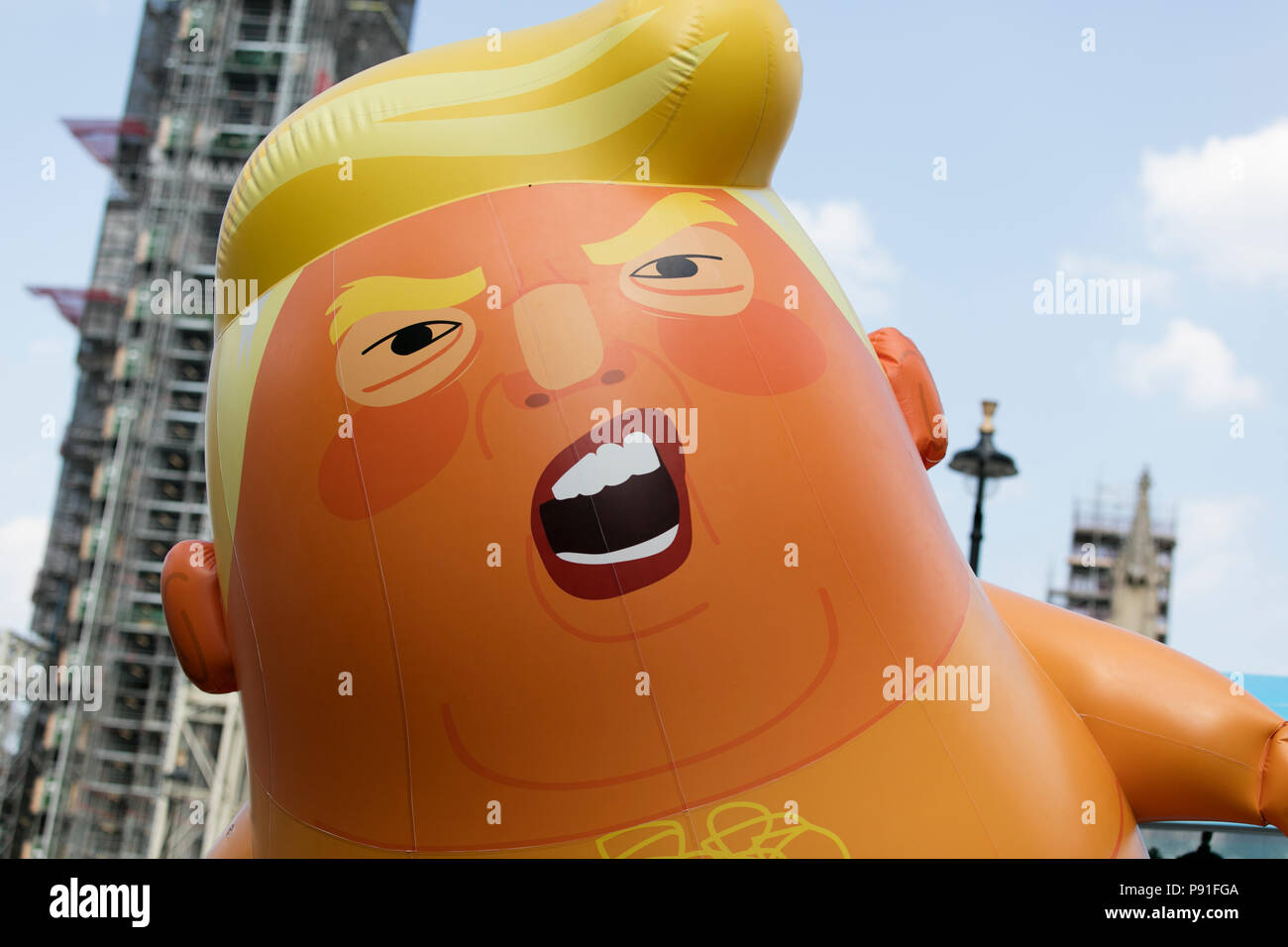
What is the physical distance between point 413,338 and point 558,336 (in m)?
0.54

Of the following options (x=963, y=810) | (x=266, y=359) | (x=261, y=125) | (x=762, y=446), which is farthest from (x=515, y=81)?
(x=261, y=125)

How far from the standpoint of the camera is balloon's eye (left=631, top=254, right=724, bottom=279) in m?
4.36

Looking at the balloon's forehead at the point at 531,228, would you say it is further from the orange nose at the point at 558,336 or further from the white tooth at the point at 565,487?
the white tooth at the point at 565,487

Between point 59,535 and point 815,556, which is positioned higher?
point 59,535

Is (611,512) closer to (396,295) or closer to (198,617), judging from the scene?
(396,295)

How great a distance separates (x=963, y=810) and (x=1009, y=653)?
0.82m

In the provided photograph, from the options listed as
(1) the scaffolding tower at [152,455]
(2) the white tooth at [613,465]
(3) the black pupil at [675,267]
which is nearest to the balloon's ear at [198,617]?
(2) the white tooth at [613,465]

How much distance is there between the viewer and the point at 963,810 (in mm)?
4047

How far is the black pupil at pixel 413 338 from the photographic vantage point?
14.1 feet

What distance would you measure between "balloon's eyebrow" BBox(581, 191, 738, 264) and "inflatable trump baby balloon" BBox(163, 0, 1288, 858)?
1cm

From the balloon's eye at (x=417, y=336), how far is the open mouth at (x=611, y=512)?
66 centimetres

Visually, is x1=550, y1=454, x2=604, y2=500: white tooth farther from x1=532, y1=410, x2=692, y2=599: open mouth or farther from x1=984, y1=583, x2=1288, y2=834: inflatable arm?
x1=984, y1=583, x2=1288, y2=834: inflatable arm

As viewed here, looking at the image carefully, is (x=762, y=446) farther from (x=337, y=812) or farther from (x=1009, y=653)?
(x=337, y=812)

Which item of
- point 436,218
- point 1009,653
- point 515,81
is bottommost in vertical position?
point 1009,653
